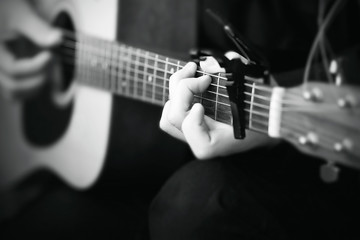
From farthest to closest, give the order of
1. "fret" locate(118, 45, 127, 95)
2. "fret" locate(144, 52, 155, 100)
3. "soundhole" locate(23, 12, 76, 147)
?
"soundhole" locate(23, 12, 76, 147), "fret" locate(118, 45, 127, 95), "fret" locate(144, 52, 155, 100)

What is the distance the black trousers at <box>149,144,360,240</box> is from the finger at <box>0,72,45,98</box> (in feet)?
1.82

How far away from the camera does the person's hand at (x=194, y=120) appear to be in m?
0.51

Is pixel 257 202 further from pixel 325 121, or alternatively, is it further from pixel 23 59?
pixel 23 59

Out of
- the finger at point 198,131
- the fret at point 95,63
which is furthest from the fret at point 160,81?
the fret at point 95,63

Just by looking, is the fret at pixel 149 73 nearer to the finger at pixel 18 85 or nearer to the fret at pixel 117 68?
the fret at pixel 117 68

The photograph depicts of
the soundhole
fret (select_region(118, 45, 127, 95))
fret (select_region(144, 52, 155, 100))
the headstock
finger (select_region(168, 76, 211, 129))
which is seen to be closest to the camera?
the headstock

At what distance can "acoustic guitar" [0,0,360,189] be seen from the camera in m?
0.42

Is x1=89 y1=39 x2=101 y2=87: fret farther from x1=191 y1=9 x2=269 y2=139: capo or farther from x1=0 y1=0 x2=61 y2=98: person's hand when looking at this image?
x1=191 y1=9 x2=269 y2=139: capo

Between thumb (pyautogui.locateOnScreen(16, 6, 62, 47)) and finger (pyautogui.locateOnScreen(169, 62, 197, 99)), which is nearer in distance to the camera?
finger (pyautogui.locateOnScreen(169, 62, 197, 99))

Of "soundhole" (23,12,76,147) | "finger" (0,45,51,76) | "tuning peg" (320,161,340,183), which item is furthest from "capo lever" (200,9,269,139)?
"finger" (0,45,51,76)

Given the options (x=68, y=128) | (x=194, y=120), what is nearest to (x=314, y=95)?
(x=194, y=120)

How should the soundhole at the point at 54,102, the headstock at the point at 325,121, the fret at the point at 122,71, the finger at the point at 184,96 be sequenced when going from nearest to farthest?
the headstock at the point at 325,121, the finger at the point at 184,96, the fret at the point at 122,71, the soundhole at the point at 54,102

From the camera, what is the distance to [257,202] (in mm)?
524

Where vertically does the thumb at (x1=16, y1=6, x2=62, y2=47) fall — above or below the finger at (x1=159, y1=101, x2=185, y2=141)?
above
